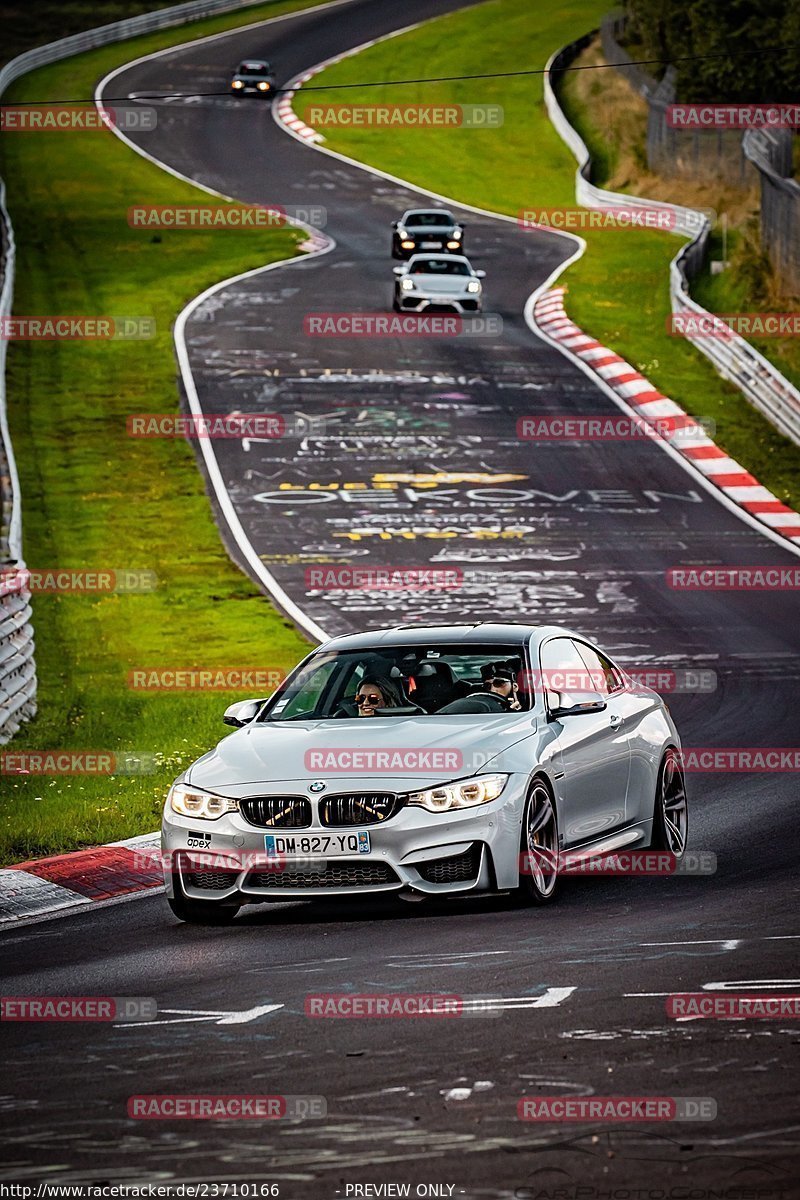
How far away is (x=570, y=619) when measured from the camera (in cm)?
2314

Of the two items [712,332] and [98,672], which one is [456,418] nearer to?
[712,332]

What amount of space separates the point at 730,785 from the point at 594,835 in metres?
3.38

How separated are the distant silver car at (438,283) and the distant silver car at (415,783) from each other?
3231 centimetres
